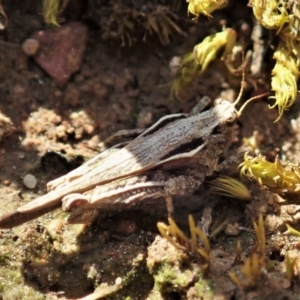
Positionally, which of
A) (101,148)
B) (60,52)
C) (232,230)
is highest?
(60,52)

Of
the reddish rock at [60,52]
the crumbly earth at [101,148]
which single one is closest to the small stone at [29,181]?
the crumbly earth at [101,148]

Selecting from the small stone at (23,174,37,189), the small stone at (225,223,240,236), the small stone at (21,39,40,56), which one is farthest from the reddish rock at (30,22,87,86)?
the small stone at (225,223,240,236)

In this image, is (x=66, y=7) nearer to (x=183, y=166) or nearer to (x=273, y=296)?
(x=183, y=166)

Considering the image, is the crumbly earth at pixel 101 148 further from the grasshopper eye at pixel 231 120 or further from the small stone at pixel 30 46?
the grasshopper eye at pixel 231 120

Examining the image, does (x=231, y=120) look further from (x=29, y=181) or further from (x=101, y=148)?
(x=29, y=181)

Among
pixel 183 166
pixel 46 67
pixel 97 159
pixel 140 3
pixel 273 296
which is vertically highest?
pixel 140 3

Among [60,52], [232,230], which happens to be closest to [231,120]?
[232,230]

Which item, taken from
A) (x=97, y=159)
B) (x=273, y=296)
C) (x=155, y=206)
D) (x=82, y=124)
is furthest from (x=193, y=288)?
(x=82, y=124)
